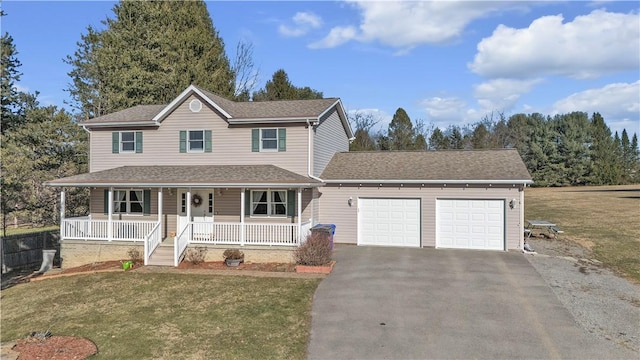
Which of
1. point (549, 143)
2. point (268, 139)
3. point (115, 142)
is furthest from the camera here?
point (549, 143)

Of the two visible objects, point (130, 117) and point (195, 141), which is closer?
point (195, 141)

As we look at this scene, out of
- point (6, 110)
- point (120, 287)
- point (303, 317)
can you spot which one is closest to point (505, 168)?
point (303, 317)

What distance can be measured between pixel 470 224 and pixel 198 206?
11.8 metres

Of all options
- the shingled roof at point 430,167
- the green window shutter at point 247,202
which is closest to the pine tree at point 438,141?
the shingled roof at point 430,167

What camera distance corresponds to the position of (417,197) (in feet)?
59.5

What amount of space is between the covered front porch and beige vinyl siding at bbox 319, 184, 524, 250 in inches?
41.9

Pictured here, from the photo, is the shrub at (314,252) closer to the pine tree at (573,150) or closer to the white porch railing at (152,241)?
the white porch railing at (152,241)

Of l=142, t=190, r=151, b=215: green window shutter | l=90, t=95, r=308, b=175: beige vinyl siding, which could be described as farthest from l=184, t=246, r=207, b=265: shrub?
l=90, t=95, r=308, b=175: beige vinyl siding

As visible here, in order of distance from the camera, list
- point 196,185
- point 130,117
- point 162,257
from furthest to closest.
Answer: point 130,117 < point 196,185 < point 162,257

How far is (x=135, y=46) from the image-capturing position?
108 ft

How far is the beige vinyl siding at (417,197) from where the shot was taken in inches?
669

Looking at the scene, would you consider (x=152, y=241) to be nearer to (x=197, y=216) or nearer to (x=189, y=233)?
(x=189, y=233)

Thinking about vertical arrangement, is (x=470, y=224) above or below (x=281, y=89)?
below

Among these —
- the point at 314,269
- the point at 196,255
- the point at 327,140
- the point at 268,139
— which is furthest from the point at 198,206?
the point at 314,269
